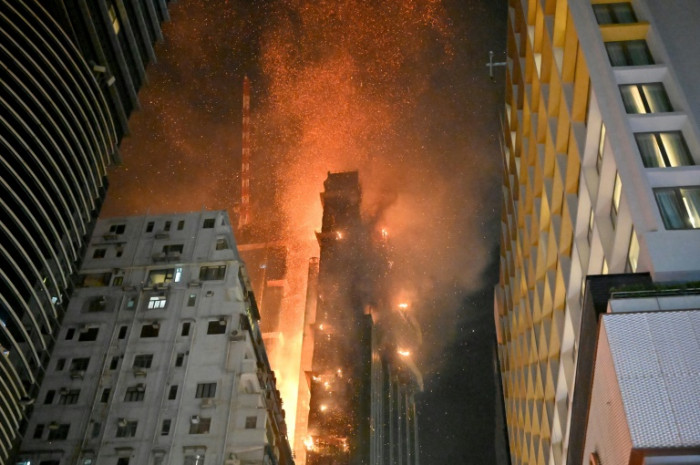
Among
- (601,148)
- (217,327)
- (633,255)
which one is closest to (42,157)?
(217,327)

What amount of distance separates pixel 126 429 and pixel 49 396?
22.2ft

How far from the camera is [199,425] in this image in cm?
5044

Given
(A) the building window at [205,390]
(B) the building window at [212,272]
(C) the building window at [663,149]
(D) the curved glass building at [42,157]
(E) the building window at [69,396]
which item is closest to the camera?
(C) the building window at [663,149]

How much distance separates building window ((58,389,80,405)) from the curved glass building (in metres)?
Answer: 2.75

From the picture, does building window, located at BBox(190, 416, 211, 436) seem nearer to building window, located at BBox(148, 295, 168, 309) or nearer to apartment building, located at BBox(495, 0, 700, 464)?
building window, located at BBox(148, 295, 168, 309)

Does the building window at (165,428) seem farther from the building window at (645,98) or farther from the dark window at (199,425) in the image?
the building window at (645,98)

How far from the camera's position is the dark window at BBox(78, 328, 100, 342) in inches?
2169

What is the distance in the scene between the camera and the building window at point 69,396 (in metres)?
52.0

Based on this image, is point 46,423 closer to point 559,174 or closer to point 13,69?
point 13,69

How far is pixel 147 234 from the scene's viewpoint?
6091cm

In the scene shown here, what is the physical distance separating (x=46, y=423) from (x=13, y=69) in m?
24.4

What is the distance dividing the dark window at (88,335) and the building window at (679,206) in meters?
45.1

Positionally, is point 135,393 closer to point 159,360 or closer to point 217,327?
point 159,360

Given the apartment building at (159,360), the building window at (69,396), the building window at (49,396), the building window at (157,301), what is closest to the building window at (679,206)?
the apartment building at (159,360)
